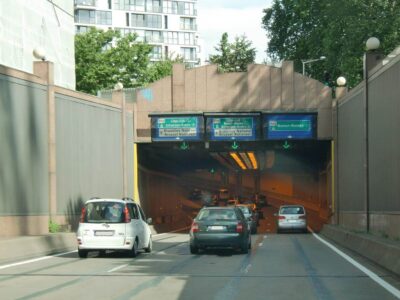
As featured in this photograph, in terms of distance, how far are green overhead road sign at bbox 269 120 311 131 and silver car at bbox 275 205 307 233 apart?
4.47m

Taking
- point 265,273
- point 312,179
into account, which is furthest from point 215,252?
point 312,179

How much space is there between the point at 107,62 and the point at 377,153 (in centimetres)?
4126

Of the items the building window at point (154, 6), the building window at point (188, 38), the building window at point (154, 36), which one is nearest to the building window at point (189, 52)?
the building window at point (188, 38)

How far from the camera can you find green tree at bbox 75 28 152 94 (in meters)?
61.2

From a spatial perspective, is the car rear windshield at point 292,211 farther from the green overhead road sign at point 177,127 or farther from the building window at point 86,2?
the building window at point 86,2

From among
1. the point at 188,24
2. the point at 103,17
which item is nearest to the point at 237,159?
the point at 103,17

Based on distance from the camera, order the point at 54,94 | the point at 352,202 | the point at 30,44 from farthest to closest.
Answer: the point at 30,44 < the point at 352,202 < the point at 54,94

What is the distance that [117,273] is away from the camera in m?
14.8

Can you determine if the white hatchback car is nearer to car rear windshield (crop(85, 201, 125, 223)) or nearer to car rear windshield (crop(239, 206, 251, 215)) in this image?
car rear windshield (crop(85, 201, 125, 223))

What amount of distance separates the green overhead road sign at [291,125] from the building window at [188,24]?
87.6m

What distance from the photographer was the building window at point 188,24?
122875mm

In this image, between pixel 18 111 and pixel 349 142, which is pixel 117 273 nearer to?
pixel 18 111

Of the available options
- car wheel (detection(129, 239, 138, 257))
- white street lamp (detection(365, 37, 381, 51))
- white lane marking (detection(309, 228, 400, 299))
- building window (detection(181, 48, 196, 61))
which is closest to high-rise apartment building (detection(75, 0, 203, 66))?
building window (detection(181, 48, 196, 61))

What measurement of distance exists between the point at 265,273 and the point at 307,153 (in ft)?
114
